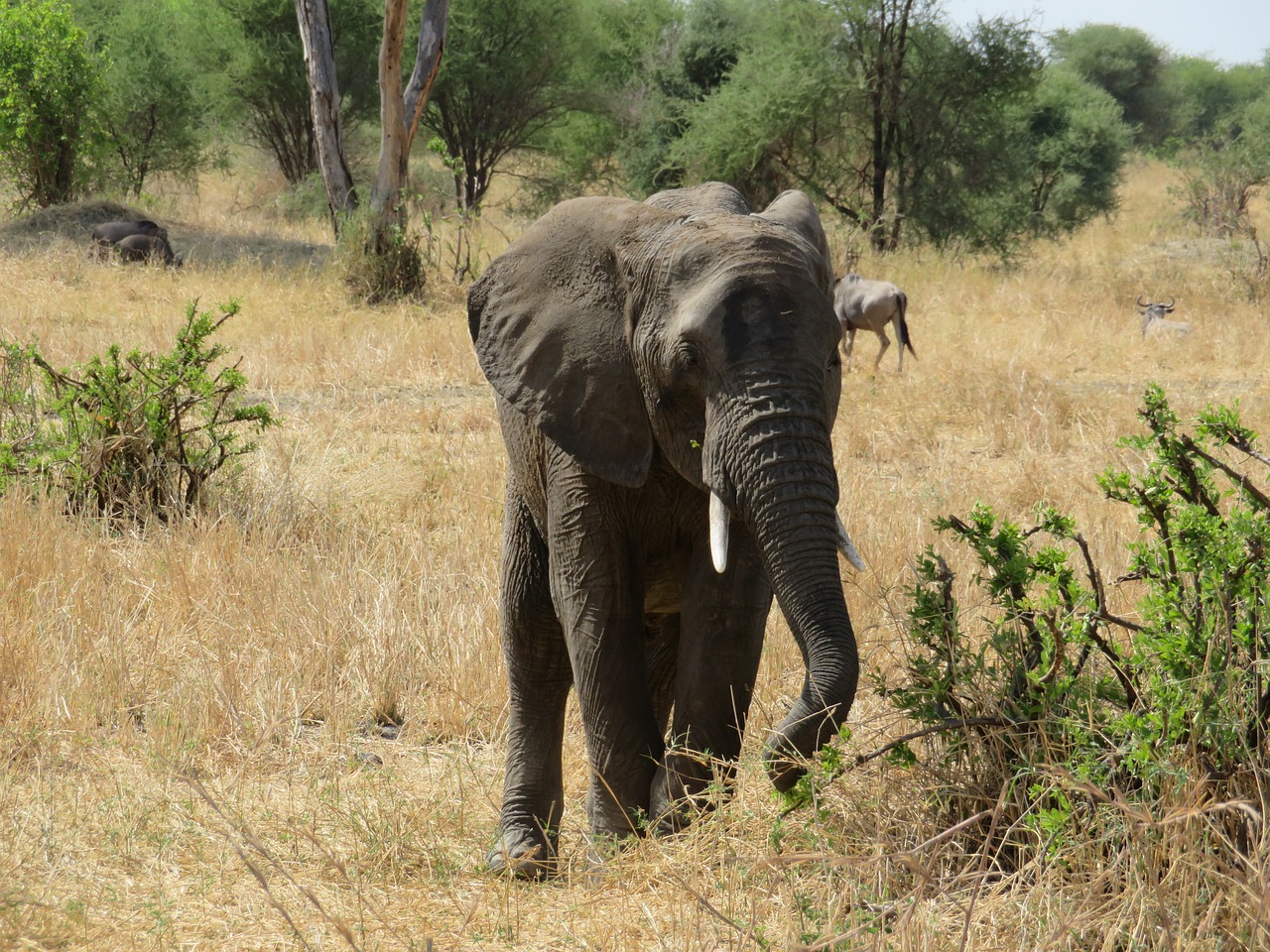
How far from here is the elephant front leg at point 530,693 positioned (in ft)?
12.0

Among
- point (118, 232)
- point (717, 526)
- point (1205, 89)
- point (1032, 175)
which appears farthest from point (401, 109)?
point (1205, 89)

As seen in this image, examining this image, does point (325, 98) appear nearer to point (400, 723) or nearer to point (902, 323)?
point (902, 323)

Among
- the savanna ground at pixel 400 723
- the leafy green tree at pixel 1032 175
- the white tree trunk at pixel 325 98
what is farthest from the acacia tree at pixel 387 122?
the leafy green tree at pixel 1032 175

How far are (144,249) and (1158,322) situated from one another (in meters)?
11.2

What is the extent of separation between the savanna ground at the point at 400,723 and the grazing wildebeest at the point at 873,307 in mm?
1010

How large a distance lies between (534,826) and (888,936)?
58.3 inches

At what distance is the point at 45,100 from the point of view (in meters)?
18.4

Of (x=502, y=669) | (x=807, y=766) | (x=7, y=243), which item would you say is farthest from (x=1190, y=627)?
(x=7, y=243)

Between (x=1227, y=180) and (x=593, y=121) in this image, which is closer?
(x=1227, y=180)

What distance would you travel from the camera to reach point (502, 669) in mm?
4859

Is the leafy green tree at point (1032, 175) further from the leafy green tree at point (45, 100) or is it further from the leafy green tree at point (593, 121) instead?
the leafy green tree at point (45, 100)

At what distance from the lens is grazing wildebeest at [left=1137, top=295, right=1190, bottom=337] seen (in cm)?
1311

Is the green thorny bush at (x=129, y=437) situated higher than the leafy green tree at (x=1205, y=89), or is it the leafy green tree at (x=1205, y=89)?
the leafy green tree at (x=1205, y=89)

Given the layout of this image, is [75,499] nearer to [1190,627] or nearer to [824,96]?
[1190,627]
